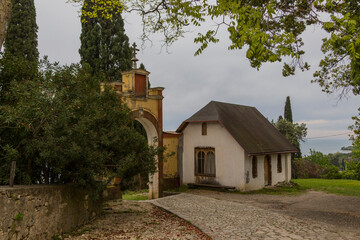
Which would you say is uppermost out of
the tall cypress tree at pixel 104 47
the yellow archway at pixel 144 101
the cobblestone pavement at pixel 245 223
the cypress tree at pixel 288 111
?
the tall cypress tree at pixel 104 47

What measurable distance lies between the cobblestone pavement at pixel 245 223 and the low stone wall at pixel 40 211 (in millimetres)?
3834

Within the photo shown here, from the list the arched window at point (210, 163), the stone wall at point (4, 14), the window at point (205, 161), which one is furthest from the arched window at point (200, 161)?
the stone wall at point (4, 14)

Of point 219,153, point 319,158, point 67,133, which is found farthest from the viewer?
point 319,158

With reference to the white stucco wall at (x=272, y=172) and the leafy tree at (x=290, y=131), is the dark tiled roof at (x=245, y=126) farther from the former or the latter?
the leafy tree at (x=290, y=131)

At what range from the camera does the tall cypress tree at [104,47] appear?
24328 mm

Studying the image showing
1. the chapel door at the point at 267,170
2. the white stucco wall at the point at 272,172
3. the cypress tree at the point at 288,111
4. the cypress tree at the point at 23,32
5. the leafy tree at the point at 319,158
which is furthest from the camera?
the cypress tree at the point at 288,111

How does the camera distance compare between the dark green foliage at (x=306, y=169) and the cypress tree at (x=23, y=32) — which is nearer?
the cypress tree at (x=23, y=32)

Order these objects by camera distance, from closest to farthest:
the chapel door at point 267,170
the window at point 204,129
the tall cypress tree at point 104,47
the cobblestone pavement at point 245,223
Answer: the cobblestone pavement at point 245,223
the window at point 204,129
the chapel door at point 267,170
the tall cypress tree at point 104,47

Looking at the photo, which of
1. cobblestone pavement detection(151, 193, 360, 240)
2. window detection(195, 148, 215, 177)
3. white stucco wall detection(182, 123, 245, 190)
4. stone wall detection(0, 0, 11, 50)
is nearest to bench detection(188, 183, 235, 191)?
white stucco wall detection(182, 123, 245, 190)

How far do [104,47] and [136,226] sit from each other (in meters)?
17.7

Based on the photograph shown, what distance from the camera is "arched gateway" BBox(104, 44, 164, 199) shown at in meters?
16.9

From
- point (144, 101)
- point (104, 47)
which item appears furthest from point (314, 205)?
point (104, 47)

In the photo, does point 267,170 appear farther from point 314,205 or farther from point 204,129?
point 314,205

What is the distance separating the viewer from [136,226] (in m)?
9.90
